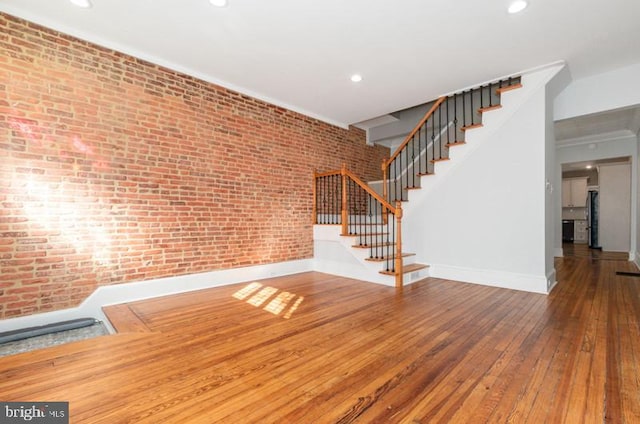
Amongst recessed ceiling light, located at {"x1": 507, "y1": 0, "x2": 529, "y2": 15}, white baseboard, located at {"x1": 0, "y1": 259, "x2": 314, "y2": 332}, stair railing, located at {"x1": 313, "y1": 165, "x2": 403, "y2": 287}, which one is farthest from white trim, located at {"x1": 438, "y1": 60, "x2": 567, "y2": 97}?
white baseboard, located at {"x1": 0, "y1": 259, "x2": 314, "y2": 332}

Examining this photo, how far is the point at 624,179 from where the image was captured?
8.15m

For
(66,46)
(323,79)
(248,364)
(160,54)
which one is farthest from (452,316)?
(66,46)

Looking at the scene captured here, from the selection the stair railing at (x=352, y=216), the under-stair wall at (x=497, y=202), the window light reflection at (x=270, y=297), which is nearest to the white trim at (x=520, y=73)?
the under-stair wall at (x=497, y=202)

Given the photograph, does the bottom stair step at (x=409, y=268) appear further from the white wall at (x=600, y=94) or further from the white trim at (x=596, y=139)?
the white trim at (x=596, y=139)

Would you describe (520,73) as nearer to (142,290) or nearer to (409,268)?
(409,268)

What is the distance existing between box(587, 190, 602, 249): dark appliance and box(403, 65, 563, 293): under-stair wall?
675cm

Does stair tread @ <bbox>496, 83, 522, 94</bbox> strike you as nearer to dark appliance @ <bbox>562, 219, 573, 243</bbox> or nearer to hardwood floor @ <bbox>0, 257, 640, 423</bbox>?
hardwood floor @ <bbox>0, 257, 640, 423</bbox>

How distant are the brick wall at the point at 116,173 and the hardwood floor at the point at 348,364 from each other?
0.74 m

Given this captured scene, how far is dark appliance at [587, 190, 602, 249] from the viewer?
920 centimetres

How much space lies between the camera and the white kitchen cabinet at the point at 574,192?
10.6 meters

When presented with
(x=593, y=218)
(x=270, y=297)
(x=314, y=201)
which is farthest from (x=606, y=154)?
(x=270, y=297)

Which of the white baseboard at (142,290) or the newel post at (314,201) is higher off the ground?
the newel post at (314,201)

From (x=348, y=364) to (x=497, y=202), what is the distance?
3.66 meters

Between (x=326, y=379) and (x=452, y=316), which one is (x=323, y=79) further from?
(x=326, y=379)
